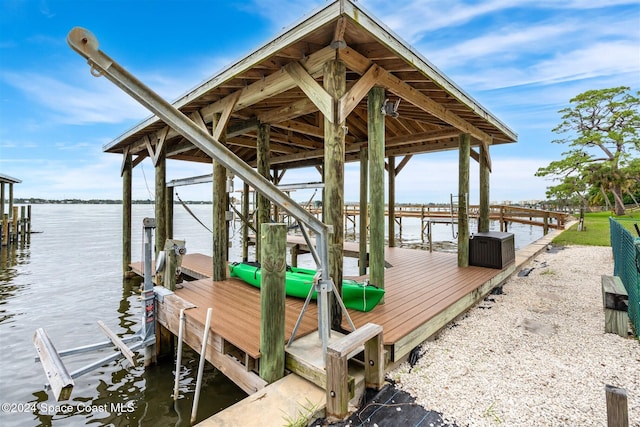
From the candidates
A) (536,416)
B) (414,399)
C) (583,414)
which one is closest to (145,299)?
(414,399)

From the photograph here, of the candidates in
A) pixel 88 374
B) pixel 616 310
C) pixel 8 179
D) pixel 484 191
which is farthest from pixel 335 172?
pixel 8 179

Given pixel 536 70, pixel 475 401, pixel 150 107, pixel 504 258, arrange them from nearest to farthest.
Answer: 1. pixel 150 107
2. pixel 475 401
3. pixel 504 258
4. pixel 536 70

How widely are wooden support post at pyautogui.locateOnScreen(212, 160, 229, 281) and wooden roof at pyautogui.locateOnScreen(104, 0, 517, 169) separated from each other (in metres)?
0.82

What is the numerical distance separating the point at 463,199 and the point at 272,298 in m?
5.16

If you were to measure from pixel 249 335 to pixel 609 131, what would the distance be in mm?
30171

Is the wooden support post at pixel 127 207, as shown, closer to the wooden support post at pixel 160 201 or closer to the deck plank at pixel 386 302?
the wooden support post at pixel 160 201

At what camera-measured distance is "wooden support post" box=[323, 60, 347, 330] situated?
3.22 metres

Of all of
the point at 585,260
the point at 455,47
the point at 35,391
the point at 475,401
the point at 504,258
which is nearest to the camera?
the point at 475,401

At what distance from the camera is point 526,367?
9.37 feet

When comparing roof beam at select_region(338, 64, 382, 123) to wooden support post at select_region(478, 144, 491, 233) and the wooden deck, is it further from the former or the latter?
wooden support post at select_region(478, 144, 491, 233)

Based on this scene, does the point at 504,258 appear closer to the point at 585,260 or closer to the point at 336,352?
the point at 585,260

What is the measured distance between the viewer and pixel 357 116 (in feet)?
22.3

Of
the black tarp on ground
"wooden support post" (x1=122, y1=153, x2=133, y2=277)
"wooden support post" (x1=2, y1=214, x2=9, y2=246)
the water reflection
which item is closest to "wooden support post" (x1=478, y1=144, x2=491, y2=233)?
the black tarp on ground

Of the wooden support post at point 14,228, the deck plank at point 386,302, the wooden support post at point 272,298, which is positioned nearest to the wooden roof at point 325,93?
the wooden support post at point 272,298
